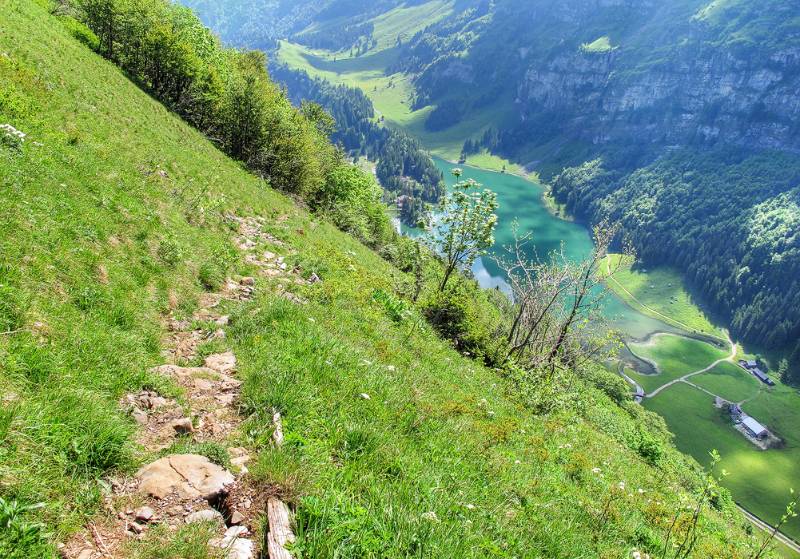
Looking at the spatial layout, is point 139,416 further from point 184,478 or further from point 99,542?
point 99,542

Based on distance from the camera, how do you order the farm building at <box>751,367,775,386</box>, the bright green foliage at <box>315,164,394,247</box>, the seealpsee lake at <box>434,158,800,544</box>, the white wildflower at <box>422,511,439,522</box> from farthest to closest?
the farm building at <box>751,367,775,386</box> < the seealpsee lake at <box>434,158,800,544</box> < the bright green foliage at <box>315,164,394,247</box> < the white wildflower at <box>422,511,439,522</box>

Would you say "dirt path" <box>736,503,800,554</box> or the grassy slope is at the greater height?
the grassy slope

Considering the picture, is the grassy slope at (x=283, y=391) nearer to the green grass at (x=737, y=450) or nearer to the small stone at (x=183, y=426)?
the small stone at (x=183, y=426)

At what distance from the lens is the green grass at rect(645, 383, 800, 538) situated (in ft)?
381

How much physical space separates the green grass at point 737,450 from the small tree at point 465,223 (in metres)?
129

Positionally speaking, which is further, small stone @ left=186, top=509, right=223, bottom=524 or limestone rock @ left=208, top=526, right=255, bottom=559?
small stone @ left=186, top=509, right=223, bottom=524

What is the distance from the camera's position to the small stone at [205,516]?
483 centimetres

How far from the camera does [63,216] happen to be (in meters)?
10.2

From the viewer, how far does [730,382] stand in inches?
6762

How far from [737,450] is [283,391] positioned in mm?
170481

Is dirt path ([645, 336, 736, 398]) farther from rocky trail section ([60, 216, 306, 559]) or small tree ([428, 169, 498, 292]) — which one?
rocky trail section ([60, 216, 306, 559])

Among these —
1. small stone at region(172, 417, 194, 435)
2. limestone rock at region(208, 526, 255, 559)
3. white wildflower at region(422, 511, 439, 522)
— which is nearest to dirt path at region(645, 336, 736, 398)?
white wildflower at region(422, 511, 439, 522)

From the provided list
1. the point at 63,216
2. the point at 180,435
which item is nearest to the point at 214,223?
the point at 63,216

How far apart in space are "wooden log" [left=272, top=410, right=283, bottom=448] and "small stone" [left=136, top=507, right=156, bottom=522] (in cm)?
167
